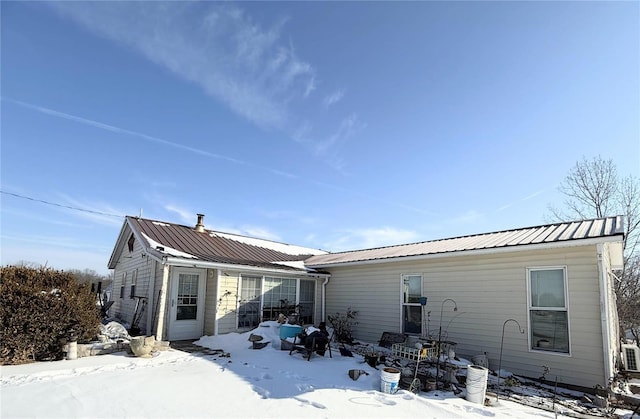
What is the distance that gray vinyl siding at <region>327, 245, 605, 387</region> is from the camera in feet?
21.9

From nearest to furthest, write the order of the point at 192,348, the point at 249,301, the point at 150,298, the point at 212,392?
1. the point at 212,392
2. the point at 192,348
3. the point at 150,298
4. the point at 249,301

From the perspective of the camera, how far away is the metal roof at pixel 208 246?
34.2 ft

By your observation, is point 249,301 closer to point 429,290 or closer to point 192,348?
Answer: point 192,348

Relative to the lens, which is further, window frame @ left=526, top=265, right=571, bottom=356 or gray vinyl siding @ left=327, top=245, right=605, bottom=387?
window frame @ left=526, top=265, right=571, bottom=356

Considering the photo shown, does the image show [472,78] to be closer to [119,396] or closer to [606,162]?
[119,396]

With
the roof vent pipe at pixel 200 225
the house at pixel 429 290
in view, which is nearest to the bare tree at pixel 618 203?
the house at pixel 429 290

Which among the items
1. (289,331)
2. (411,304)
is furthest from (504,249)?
(289,331)

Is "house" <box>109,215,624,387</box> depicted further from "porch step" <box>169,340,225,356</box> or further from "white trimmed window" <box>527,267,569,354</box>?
"porch step" <box>169,340,225,356</box>

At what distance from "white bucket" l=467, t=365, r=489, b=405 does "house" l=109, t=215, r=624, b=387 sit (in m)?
2.15

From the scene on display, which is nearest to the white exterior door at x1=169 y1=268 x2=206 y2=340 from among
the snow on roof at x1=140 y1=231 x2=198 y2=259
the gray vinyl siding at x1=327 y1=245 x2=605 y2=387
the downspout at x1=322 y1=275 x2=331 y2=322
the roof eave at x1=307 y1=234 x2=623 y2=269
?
the snow on roof at x1=140 y1=231 x2=198 y2=259

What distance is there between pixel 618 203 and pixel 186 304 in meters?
19.3

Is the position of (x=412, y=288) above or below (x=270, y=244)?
below

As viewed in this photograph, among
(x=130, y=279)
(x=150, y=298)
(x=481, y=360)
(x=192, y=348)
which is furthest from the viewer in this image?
(x=130, y=279)

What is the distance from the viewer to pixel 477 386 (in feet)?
17.2
